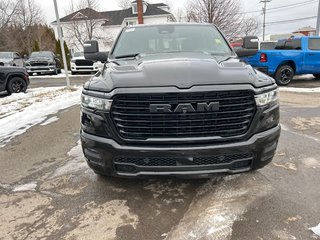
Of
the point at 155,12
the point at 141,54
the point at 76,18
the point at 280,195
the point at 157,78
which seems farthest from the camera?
the point at 155,12

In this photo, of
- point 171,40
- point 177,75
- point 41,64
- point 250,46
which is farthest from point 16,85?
point 177,75

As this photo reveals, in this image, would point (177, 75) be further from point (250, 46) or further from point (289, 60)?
point (289, 60)

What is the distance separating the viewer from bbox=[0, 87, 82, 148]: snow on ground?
19.6 feet

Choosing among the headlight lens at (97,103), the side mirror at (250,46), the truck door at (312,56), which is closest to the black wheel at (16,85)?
the side mirror at (250,46)

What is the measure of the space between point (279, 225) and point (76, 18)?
36658 mm

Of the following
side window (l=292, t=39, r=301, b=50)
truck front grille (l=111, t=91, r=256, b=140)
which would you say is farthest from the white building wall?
truck front grille (l=111, t=91, r=256, b=140)

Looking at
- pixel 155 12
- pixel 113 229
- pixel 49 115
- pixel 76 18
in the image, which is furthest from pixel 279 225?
pixel 155 12

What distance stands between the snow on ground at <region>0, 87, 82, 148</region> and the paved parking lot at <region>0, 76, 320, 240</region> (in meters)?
1.76

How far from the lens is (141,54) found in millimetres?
3775

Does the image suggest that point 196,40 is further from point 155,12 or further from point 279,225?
point 155,12

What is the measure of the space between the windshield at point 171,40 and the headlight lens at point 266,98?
3.90 ft

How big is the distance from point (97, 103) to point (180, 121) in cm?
78

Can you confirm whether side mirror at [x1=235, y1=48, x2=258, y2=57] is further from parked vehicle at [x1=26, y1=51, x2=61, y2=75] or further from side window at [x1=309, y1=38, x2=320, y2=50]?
parked vehicle at [x1=26, y1=51, x2=61, y2=75]

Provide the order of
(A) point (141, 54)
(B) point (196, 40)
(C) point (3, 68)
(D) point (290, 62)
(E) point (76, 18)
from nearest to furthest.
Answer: (A) point (141, 54) → (B) point (196, 40) → (C) point (3, 68) → (D) point (290, 62) → (E) point (76, 18)
